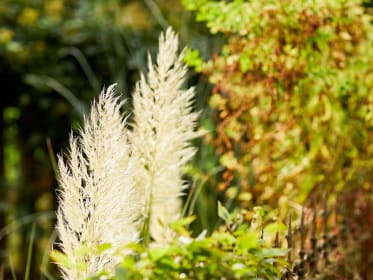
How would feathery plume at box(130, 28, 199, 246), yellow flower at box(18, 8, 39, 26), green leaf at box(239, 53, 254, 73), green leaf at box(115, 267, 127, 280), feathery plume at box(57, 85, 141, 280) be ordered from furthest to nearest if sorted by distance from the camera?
yellow flower at box(18, 8, 39, 26) → green leaf at box(239, 53, 254, 73) → feathery plume at box(130, 28, 199, 246) → feathery plume at box(57, 85, 141, 280) → green leaf at box(115, 267, 127, 280)

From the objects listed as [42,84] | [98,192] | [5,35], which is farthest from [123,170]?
[5,35]

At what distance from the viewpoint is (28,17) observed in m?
6.07

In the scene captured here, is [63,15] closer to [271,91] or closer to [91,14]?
[91,14]

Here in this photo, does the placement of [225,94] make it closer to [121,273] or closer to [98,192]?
[98,192]

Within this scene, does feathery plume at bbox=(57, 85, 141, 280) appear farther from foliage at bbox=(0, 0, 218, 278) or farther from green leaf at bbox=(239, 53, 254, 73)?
foliage at bbox=(0, 0, 218, 278)

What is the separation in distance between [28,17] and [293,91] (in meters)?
3.01

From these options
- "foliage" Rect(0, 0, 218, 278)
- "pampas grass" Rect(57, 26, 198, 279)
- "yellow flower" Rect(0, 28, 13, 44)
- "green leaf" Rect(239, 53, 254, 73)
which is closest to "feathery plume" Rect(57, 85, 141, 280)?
"pampas grass" Rect(57, 26, 198, 279)

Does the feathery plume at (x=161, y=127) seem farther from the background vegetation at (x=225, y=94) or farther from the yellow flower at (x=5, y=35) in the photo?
the yellow flower at (x=5, y=35)

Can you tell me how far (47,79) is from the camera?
589cm

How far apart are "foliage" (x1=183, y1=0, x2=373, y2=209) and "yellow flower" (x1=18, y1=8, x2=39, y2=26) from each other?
2.38 m

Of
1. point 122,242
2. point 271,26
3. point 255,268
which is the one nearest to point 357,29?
point 271,26

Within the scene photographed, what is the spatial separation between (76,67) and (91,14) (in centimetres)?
59

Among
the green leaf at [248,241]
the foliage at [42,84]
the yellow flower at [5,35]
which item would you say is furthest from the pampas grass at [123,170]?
the yellow flower at [5,35]

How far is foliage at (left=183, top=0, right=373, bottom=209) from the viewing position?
11.7ft
